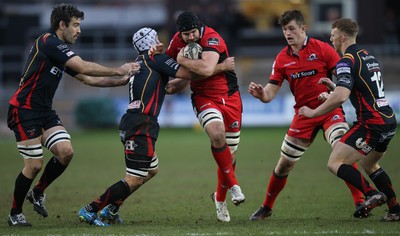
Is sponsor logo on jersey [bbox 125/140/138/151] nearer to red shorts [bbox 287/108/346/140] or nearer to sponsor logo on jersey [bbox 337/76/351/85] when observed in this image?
red shorts [bbox 287/108/346/140]

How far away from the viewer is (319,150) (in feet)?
68.6

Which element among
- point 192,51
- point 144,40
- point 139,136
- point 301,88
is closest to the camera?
point 139,136

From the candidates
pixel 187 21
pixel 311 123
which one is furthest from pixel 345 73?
pixel 187 21

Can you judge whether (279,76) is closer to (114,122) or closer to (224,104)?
(224,104)

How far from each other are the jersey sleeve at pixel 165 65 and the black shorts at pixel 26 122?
168cm

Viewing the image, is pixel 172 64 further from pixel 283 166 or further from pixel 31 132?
pixel 283 166

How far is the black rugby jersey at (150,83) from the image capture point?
9.98 m

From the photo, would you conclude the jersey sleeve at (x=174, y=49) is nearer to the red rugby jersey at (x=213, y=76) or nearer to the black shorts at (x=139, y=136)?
the red rugby jersey at (x=213, y=76)

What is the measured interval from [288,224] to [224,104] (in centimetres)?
195

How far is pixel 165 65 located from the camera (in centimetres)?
1005

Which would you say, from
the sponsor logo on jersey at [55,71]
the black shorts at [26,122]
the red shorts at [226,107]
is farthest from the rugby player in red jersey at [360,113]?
the black shorts at [26,122]

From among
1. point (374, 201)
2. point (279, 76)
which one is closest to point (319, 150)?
point (279, 76)

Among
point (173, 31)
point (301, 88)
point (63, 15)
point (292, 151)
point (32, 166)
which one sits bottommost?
point (173, 31)

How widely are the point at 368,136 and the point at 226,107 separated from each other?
209 cm
